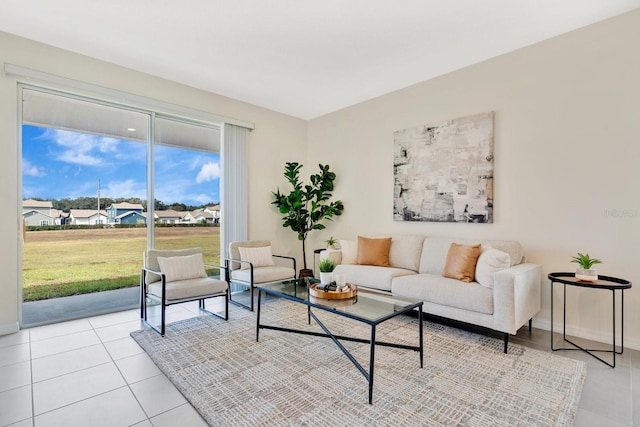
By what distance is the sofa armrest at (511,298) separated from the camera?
8.77ft

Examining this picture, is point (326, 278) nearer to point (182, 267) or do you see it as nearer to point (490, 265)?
point (490, 265)

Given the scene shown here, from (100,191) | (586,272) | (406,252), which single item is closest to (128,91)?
(100,191)

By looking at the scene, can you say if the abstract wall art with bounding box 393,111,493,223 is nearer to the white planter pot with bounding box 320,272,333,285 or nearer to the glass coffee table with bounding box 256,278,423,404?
the glass coffee table with bounding box 256,278,423,404

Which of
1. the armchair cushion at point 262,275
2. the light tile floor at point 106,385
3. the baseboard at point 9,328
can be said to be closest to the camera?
the light tile floor at point 106,385

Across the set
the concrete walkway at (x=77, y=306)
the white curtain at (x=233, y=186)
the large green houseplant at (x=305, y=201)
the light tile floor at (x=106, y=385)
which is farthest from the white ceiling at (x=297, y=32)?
the light tile floor at (x=106, y=385)

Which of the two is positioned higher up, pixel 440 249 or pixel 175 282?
pixel 440 249

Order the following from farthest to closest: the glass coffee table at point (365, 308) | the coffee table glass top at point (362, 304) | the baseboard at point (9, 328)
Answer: the baseboard at point (9, 328) < the coffee table glass top at point (362, 304) < the glass coffee table at point (365, 308)

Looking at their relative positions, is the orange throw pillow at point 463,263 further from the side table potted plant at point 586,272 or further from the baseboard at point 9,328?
the baseboard at point 9,328

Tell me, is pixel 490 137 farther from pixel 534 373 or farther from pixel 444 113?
pixel 534 373

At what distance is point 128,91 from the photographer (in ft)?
12.8

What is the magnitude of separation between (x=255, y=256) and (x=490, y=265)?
2.93m

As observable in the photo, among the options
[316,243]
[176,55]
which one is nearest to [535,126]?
[316,243]

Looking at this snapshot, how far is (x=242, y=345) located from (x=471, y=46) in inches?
150

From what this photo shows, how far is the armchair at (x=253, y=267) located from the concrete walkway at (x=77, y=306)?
1.29m
